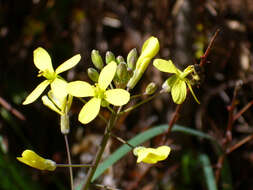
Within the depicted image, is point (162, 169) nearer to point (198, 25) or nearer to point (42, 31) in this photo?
point (198, 25)

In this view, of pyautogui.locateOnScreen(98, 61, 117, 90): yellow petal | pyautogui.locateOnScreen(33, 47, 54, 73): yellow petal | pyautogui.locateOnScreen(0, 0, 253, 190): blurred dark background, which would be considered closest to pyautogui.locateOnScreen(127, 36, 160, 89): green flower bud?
pyautogui.locateOnScreen(98, 61, 117, 90): yellow petal

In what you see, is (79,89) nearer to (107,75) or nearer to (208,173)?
(107,75)

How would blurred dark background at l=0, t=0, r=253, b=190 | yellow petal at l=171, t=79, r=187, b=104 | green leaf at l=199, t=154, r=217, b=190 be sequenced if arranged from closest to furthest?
yellow petal at l=171, t=79, r=187, b=104, green leaf at l=199, t=154, r=217, b=190, blurred dark background at l=0, t=0, r=253, b=190

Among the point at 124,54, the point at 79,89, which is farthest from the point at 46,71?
the point at 124,54

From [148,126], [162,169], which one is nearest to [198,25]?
[148,126]

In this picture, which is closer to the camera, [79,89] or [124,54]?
[79,89]

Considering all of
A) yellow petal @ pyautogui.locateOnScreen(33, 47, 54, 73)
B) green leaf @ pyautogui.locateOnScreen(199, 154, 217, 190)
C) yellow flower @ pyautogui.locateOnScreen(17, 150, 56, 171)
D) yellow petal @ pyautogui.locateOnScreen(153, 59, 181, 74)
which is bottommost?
green leaf @ pyautogui.locateOnScreen(199, 154, 217, 190)

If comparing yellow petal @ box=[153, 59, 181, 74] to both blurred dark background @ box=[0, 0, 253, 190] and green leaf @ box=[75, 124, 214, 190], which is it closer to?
green leaf @ box=[75, 124, 214, 190]
